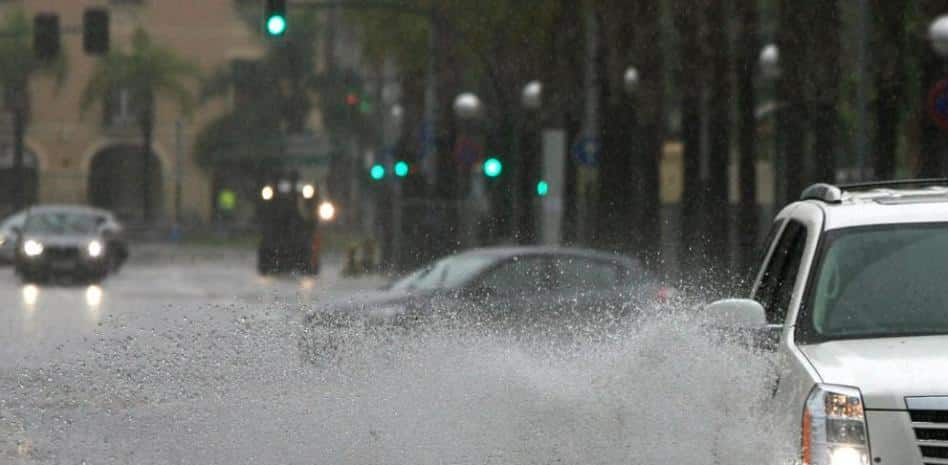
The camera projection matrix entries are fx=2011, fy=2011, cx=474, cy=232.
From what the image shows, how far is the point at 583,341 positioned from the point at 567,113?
2562 cm

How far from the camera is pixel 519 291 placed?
17391 millimetres

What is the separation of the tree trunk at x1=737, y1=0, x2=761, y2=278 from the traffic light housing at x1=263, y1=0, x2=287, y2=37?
271 inches

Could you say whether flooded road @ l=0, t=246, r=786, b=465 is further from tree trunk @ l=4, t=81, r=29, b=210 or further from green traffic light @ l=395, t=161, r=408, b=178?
tree trunk @ l=4, t=81, r=29, b=210

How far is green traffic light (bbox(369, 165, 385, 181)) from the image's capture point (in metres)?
40.6

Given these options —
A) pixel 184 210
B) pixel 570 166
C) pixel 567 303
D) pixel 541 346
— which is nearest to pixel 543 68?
pixel 570 166

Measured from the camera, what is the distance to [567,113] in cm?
3569

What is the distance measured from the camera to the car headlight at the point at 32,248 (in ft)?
123

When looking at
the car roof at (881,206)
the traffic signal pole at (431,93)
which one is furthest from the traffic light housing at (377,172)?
the car roof at (881,206)

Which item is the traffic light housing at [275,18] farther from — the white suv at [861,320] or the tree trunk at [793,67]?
the white suv at [861,320]

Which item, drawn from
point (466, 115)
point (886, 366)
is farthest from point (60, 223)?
point (886, 366)

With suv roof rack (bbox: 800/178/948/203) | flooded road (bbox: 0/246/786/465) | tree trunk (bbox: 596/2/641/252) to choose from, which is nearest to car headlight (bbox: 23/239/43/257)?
tree trunk (bbox: 596/2/641/252)

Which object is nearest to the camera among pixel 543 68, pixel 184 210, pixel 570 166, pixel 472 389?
pixel 472 389

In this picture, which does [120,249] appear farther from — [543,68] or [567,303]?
[567,303]

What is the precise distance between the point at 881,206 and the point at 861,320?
2.11ft
